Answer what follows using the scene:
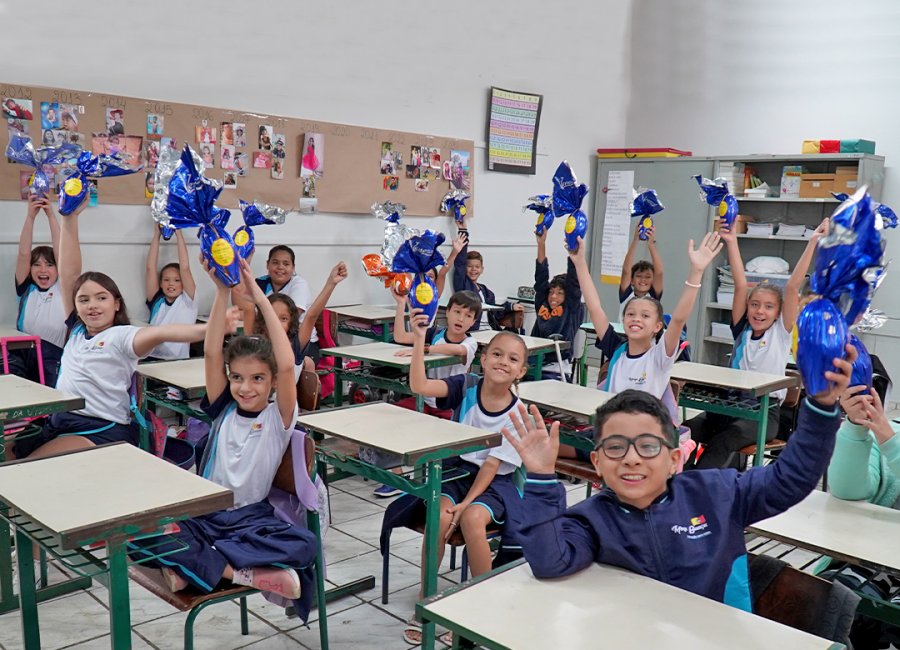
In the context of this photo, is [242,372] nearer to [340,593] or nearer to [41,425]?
[340,593]

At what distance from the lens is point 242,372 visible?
2266 mm

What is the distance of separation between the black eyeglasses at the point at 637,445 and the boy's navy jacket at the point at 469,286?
13.9 ft

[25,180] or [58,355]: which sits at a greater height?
[25,180]

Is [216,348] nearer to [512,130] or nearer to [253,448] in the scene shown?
[253,448]

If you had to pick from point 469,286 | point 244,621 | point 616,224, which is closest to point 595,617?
point 244,621

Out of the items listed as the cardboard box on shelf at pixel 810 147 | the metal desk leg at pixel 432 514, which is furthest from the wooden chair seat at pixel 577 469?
the cardboard box on shelf at pixel 810 147

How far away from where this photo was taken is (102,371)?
2.86 metres

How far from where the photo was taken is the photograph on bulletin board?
6551 mm

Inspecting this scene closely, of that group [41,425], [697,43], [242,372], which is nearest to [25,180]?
[41,425]

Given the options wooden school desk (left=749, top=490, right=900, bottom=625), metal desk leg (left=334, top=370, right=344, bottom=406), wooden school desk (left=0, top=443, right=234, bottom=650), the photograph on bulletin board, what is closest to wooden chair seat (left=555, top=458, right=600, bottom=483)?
wooden school desk (left=749, top=490, right=900, bottom=625)

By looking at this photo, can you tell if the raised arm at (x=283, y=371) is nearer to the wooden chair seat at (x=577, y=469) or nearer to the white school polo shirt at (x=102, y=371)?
the white school polo shirt at (x=102, y=371)

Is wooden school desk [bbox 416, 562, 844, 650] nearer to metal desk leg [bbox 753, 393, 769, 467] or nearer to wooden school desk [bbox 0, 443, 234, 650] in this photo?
wooden school desk [bbox 0, 443, 234, 650]

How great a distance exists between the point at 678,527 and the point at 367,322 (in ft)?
12.5

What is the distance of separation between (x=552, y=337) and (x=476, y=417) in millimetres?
2233
